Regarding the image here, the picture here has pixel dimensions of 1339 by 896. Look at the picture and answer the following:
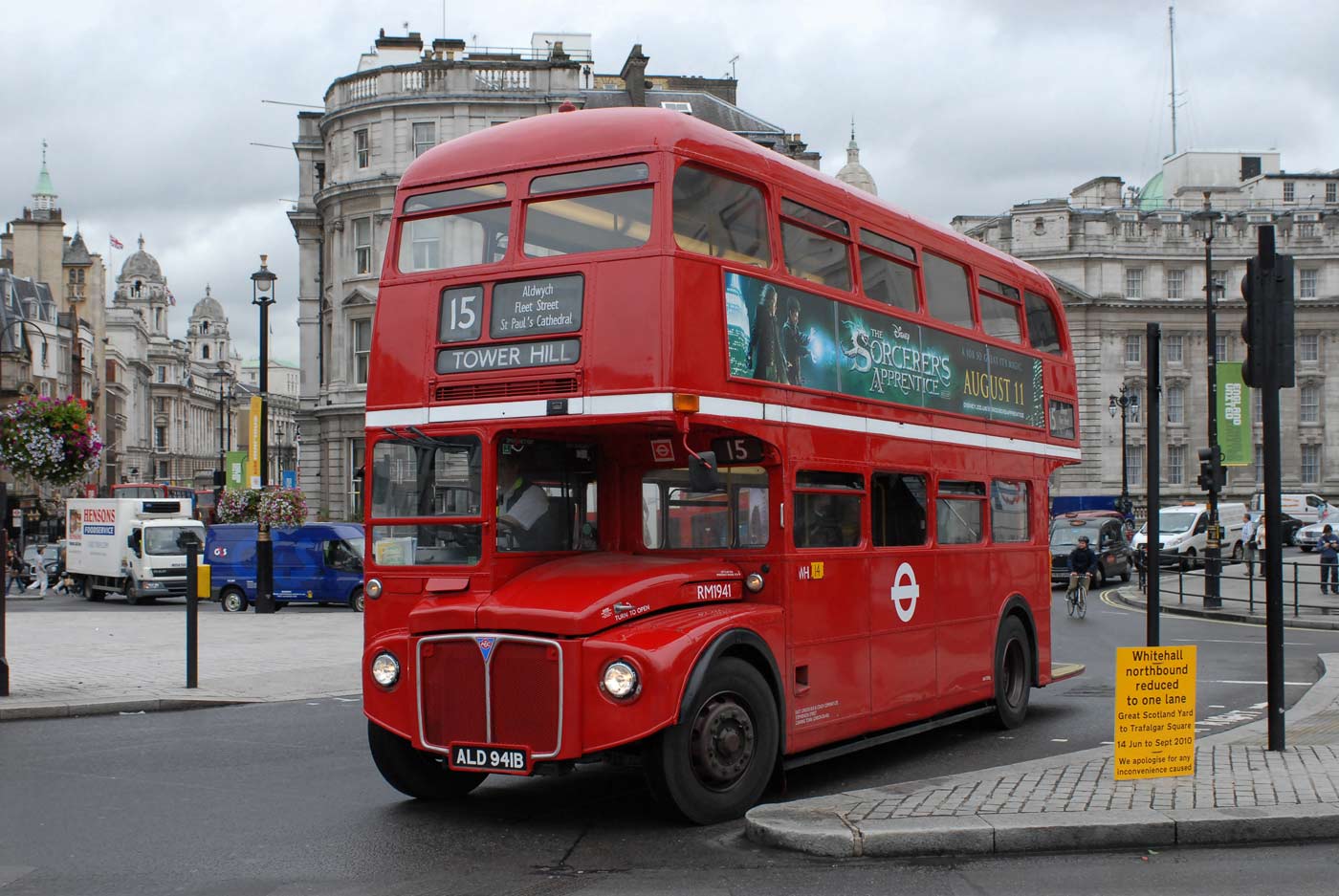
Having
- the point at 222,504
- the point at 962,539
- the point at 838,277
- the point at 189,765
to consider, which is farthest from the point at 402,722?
the point at 222,504

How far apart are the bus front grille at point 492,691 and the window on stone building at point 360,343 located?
42.4 metres

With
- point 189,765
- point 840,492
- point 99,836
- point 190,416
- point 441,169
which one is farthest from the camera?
point 190,416

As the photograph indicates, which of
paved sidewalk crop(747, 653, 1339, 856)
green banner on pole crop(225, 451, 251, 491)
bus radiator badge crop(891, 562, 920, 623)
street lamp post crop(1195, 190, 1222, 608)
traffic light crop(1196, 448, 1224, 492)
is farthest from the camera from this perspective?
green banner on pole crop(225, 451, 251, 491)

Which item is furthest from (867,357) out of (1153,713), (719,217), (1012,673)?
(1012,673)

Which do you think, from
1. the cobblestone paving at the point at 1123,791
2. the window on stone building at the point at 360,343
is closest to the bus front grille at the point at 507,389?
the cobblestone paving at the point at 1123,791

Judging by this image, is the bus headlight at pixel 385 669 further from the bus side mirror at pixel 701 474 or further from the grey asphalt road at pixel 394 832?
the bus side mirror at pixel 701 474

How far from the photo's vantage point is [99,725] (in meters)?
13.5

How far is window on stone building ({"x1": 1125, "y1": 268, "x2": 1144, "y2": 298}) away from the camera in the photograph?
82750 mm

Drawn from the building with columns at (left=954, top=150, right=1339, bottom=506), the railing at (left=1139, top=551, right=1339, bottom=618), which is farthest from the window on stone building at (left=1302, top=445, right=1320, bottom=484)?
the railing at (left=1139, top=551, right=1339, bottom=618)

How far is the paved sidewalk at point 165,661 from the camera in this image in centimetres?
1495

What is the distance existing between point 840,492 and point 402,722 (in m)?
3.57

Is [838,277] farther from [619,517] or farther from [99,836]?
[99,836]

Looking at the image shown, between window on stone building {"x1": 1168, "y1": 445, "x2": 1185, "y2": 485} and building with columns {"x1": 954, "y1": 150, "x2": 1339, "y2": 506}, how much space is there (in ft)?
0.18

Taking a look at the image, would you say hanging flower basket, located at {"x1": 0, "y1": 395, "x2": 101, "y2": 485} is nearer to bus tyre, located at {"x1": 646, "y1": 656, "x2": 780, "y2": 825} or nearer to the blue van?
the blue van
